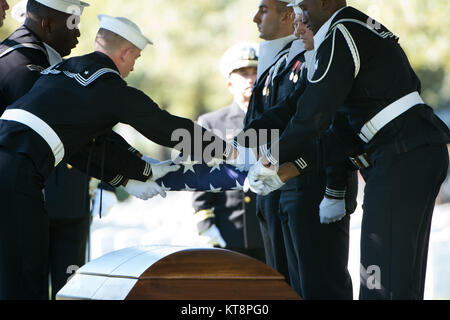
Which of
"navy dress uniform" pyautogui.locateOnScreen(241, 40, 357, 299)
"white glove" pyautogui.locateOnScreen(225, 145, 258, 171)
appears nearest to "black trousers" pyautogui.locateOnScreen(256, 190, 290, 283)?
"navy dress uniform" pyautogui.locateOnScreen(241, 40, 357, 299)

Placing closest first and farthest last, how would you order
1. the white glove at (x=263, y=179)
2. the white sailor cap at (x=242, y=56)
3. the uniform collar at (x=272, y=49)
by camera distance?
the white glove at (x=263, y=179)
the uniform collar at (x=272, y=49)
the white sailor cap at (x=242, y=56)

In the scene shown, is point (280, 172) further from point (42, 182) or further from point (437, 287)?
point (437, 287)

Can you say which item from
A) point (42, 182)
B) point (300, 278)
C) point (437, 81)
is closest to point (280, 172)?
point (300, 278)

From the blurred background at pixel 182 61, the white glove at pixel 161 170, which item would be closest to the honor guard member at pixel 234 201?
the white glove at pixel 161 170

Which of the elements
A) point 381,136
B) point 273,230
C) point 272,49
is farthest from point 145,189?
point 381,136

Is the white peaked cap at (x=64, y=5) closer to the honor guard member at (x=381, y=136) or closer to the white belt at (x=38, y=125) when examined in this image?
the white belt at (x=38, y=125)

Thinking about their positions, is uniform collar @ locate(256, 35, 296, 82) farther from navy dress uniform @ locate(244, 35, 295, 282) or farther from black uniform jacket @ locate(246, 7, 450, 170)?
black uniform jacket @ locate(246, 7, 450, 170)

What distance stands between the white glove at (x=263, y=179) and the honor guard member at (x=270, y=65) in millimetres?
569

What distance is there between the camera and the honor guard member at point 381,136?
327 cm

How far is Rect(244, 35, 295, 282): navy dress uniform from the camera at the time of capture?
4.46 metres

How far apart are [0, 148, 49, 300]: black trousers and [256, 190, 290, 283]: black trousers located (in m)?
1.45

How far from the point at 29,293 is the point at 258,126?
5.40ft

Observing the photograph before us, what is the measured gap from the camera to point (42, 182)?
3627 millimetres

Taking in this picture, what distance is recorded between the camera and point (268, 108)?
4.47 m
